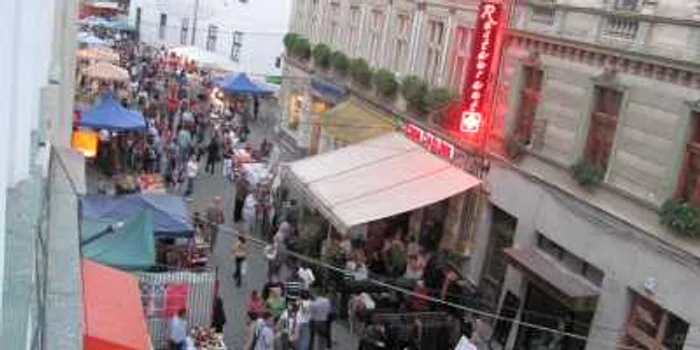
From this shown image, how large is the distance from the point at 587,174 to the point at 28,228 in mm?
13105

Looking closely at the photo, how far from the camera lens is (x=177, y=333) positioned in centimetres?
1435

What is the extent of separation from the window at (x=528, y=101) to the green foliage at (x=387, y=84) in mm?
6248

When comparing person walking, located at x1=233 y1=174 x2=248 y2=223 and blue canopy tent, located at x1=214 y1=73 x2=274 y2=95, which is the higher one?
blue canopy tent, located at x1=214 y1=73 x2=274 y2=95

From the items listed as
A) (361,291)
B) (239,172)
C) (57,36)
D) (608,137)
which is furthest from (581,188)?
(239,172)

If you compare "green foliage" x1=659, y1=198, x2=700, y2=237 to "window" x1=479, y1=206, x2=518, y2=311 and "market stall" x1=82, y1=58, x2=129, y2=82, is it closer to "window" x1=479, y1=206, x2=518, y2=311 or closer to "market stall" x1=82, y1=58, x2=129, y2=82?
"window" x1=479, y1=206, x2=518, y2=311

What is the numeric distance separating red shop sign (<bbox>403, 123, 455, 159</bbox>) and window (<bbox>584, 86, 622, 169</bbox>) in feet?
14.7

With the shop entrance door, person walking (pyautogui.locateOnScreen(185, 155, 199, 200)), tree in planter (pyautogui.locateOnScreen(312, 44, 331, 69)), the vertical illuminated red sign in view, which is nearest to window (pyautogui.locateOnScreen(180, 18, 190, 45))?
tree in planter (pyautogui.locateOnScreen(312, 44, 331, 69))

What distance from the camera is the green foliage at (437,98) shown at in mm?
21734

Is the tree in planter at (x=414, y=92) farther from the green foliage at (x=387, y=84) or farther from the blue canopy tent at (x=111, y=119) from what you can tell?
the blue canopy tent at (x=111, y=119)

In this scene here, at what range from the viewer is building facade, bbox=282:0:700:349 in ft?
46.5

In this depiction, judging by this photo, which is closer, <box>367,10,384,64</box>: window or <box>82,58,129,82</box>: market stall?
<box>367,10,384,64</box>: window

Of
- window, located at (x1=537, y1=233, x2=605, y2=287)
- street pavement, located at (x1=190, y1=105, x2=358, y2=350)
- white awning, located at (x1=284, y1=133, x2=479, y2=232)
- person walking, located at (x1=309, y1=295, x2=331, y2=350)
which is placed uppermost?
white awning, located at (x1=284, y1=133, x2=479, y2=232)

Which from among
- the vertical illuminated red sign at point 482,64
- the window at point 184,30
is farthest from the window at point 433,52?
the window at point 184,30

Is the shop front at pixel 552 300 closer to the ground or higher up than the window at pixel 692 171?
closer to the ground
